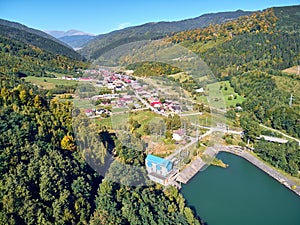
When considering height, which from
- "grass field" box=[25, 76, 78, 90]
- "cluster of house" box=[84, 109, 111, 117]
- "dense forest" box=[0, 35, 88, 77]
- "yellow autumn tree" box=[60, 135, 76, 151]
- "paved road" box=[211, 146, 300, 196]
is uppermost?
→ "dense forest" box=[0, 35, 88, 77]

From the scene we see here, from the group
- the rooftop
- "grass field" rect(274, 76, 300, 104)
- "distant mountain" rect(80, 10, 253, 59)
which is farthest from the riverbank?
"distant mountain" rect(80, 10, 253, 59)

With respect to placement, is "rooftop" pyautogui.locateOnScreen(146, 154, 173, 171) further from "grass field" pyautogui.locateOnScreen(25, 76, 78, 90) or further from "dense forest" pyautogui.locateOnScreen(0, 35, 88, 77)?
"dense forest" pyautogui.locateOnScreen(0, 35, 88, 77)

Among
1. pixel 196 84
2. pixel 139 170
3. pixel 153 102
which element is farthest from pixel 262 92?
pixel 139 170

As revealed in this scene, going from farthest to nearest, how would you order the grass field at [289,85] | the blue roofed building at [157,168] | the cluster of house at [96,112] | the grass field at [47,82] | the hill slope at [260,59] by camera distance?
the grass field at [289,85] → the grass field at [47,82] → the hill slope at [260,59] → the blue roofed building at [157,168] → the cluster of house at [96,112]

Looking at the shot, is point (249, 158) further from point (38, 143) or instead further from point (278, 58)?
point (278, 58)

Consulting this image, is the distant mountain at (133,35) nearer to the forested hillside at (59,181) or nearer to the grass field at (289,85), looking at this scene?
the grass field at (289,85)

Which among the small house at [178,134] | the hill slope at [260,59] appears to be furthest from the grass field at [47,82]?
the hill slope at [260,59]
